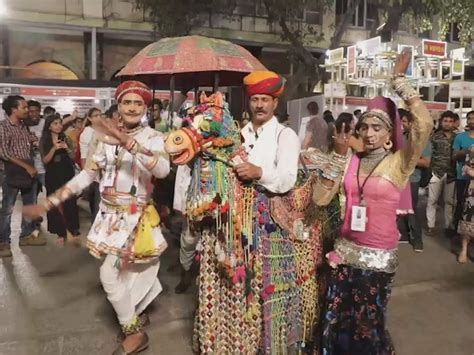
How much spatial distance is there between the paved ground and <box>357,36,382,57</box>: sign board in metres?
7.12

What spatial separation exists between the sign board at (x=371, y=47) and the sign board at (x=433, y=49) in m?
1.36

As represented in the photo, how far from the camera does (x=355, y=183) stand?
108 inches

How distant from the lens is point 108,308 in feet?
13.3

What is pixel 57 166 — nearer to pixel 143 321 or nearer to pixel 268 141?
pixel 143 321

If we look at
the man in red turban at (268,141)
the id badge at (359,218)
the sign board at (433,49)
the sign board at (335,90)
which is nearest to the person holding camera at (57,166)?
the man in red turban at (268,141)

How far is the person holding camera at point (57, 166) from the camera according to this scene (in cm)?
558

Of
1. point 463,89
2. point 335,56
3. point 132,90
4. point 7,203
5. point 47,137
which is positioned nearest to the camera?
point 132,90

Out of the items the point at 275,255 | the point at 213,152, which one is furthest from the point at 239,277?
the point at 213,152

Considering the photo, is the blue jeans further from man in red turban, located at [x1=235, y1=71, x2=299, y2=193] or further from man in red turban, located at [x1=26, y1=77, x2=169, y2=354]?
man in red turban, located at [x1=235, y1=71, x2=299, y2=193]

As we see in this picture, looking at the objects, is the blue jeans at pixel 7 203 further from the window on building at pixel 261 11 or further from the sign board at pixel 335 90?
the window on building at pixel 261 11

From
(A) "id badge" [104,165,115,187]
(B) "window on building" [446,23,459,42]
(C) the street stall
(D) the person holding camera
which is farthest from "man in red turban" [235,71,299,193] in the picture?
(B) "window on building" [446,23,459,42]

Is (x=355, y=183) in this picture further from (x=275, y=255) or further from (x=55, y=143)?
(x=55, y=143)

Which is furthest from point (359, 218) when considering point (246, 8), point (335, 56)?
point (246, 8)

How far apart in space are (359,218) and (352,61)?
406 inches
